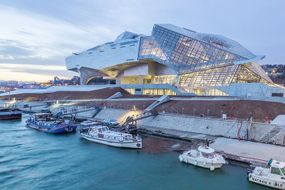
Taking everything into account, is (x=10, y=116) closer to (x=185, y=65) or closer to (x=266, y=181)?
(x=185, y=65)

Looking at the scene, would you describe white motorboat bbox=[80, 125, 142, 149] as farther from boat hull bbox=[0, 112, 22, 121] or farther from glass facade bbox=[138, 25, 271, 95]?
glass facade bbox=[138, 25, 271, 95]

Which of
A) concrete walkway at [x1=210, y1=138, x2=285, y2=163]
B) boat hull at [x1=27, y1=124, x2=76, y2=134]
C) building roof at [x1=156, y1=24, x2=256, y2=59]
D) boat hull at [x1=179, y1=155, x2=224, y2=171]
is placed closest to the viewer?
boat hull at [x1=179, y1=155, x2=224, y2=171]

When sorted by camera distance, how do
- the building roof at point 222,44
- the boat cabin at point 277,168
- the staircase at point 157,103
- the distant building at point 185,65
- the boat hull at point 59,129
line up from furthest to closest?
the building roof at point 222,44 < the distant building at point 185,65 < the staircase at point 157,103 < the boat hull at point 59,129 < the boat cabin at point 277,168

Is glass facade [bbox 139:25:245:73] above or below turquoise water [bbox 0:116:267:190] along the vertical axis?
above

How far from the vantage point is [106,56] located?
4058 inches

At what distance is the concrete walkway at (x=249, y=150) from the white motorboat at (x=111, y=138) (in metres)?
9.95

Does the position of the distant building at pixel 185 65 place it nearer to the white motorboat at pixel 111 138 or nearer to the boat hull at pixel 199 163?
the white motorboat at pixel 111 138

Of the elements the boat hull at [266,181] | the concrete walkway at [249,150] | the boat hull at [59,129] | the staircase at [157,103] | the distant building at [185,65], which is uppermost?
the distant building at [185,65]

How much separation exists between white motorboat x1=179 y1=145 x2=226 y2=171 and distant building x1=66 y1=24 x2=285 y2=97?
113 feet

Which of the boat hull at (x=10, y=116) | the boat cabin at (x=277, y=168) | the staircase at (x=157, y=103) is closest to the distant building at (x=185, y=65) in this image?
the staircase at (x=157, y=103)

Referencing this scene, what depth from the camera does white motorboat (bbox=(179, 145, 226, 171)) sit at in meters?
29.9

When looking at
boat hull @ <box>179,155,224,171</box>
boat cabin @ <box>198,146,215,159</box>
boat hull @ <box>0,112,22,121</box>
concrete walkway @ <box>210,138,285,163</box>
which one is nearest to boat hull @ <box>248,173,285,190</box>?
boat hull @ <box>179,155,224,171</box>

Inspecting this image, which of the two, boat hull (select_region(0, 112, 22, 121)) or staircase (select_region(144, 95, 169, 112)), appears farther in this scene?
boat hull (select_region(0, 112, 22, 121))

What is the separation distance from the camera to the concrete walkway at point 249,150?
3100 centimetres
